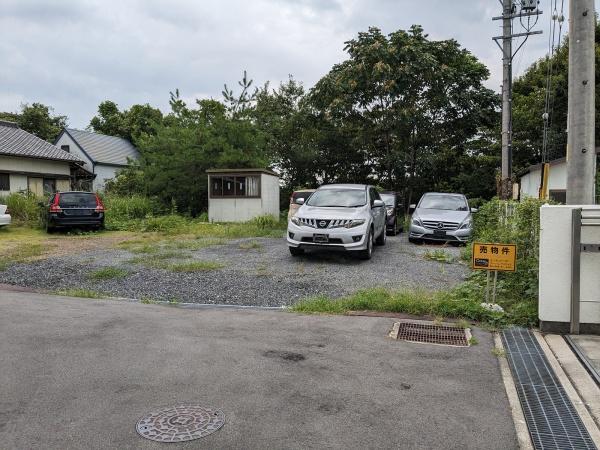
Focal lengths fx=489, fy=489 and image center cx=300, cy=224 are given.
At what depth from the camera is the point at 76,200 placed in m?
16.8

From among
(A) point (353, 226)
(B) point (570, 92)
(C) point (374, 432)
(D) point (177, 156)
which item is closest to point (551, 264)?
(B) point (570, 92)

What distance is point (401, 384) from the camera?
3.87 m

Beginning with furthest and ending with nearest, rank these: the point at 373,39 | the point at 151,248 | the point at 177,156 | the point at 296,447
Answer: the point at 373,39 < the point at 177,156 < the point at 151,248 < the point at 296,447

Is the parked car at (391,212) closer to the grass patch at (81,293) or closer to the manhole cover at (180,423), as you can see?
the grass patch at (81,293)

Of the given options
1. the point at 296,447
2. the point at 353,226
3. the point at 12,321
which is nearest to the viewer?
the point at 296,447

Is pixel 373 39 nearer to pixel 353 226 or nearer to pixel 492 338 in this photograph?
pixel 353 226

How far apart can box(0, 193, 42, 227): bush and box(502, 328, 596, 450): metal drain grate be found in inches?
728

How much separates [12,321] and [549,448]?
5469mm

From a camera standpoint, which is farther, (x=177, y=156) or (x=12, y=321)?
(x=177, y=156)

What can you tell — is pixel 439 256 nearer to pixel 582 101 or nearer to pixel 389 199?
pixel 582 101

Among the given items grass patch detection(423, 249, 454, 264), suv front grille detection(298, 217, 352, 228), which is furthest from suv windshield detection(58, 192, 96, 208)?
grass patch detection(423, 249, 454, 264)

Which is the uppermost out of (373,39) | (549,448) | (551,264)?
(373,39)

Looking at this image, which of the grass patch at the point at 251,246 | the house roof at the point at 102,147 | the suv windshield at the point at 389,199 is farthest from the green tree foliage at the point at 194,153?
the house roof at the point at 102,147

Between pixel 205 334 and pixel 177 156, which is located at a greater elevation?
pixel 177 156
